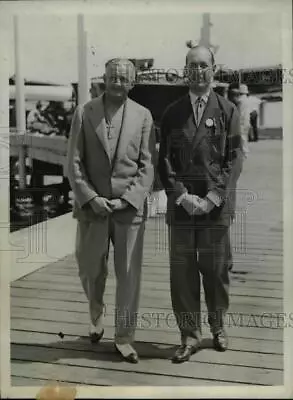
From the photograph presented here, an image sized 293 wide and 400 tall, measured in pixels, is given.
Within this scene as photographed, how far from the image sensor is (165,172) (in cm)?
131

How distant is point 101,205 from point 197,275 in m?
0.27

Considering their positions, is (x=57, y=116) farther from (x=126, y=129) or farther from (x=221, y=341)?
(x=221, y=341)

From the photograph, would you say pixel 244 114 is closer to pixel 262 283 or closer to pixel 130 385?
pixel 262 283

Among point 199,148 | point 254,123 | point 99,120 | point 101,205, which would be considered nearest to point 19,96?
point 99,120

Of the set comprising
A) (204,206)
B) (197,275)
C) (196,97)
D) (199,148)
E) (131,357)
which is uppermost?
(196,97)

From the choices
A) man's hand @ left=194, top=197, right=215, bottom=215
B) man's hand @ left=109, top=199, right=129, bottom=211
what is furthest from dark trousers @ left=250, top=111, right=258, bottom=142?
man's hand @ left=109, top=199, right=129, bottom=211

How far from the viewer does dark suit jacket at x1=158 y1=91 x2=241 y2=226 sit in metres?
1.31

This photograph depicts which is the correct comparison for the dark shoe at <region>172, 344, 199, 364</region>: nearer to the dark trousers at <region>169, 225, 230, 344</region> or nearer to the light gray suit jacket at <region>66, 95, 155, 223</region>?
the dark trousers at <region>169, 225, 230, 344</region>

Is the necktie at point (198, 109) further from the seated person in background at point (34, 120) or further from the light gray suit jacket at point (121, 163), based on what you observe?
the seated person in background at point (34, 120)

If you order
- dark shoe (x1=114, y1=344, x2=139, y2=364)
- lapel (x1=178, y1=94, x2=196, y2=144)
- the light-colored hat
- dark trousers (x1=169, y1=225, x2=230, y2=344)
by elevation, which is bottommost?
dark shoe (x1=114, y1=344, x2=139, y2=364)

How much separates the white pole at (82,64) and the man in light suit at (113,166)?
1.0 inches

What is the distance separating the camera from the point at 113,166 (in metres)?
1.30

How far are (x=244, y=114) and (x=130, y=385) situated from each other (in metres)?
0.67

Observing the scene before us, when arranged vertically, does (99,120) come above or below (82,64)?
below
